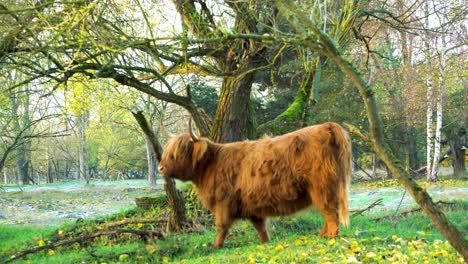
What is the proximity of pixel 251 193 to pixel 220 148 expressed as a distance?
3.46ft

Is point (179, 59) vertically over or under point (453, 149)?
over

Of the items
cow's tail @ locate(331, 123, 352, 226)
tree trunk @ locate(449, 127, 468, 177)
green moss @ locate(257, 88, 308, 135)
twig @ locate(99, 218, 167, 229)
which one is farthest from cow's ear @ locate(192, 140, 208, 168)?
tree trunk @ locate(449, 127, 468, 177)

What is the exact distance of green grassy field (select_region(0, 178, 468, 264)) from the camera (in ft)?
17.5

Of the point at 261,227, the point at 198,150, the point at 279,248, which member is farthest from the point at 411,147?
the point at 279,248

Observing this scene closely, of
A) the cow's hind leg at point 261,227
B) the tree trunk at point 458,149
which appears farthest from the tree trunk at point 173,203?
the tree trunk at point 458,149

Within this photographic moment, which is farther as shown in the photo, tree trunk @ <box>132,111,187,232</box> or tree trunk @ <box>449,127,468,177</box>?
tree trunk @ <box>449,127,468,177</box>

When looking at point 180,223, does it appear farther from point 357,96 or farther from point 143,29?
point 357,96

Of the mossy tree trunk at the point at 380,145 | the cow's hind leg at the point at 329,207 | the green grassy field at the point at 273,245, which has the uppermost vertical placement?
the mossy tree trunk at the point at 380,145

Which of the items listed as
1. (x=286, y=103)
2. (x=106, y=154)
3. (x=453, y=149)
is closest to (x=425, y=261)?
(x=286, y=103)

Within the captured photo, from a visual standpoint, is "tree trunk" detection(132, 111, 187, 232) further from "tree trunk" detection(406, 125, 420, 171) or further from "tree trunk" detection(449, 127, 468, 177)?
"tree trunk" detection(406, 125, 420, 171)

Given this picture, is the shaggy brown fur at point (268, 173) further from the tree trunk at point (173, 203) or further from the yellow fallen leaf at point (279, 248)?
the yellow fallen leaf at point (279, 248)

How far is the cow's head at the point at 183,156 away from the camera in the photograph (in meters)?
7.83

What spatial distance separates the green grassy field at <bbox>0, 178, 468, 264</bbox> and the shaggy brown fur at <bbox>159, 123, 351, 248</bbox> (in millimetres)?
415

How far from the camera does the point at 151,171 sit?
37438 millimetres
